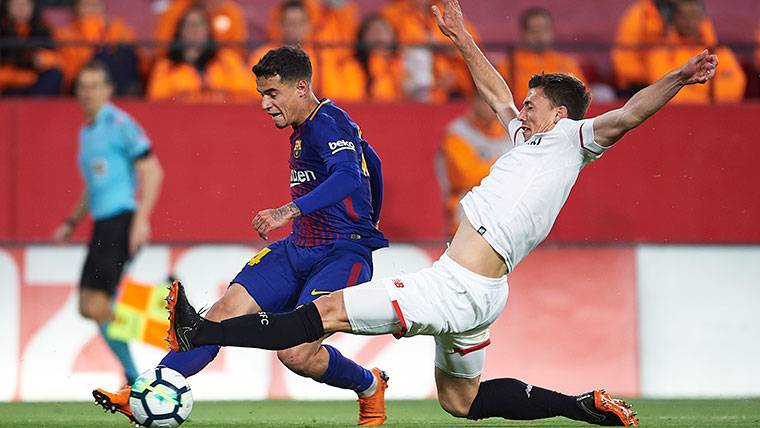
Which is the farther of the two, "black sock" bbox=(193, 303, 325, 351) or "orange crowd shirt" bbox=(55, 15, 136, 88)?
"orange crowd shirt" bbox=(55, 15, 136, 88)

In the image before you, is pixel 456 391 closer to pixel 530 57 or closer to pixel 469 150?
pixel 469 150

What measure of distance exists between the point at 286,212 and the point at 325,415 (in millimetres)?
2693

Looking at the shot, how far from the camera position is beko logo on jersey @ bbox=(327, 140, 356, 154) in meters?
6.76

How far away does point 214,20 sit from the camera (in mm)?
11945

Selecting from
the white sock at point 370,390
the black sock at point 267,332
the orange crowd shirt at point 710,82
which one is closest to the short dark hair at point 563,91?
the black sock at point 267,332

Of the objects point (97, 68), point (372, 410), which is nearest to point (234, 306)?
point (372, 410)

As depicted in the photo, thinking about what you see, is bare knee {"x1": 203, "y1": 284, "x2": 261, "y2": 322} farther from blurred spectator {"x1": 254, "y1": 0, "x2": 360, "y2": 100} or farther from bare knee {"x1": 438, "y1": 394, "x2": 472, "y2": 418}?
blurred spectator {"x1": 254, "y1": 0, "x2": 360, "y2": 100}

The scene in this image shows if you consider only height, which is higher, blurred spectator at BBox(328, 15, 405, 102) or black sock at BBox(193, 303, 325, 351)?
blurred spectator at BBox(328, 15, 405, 102)

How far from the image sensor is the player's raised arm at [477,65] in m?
7.06

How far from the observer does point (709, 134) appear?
1180cm

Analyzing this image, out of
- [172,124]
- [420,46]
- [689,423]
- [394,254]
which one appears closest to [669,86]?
[689,423]

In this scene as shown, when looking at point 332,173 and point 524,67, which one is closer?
point 332,173

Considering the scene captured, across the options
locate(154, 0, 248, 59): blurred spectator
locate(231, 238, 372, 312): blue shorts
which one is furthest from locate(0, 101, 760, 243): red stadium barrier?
locate(231, 238, 372, 312): blue shorts

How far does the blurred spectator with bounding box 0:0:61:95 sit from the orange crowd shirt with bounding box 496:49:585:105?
3.81 m
